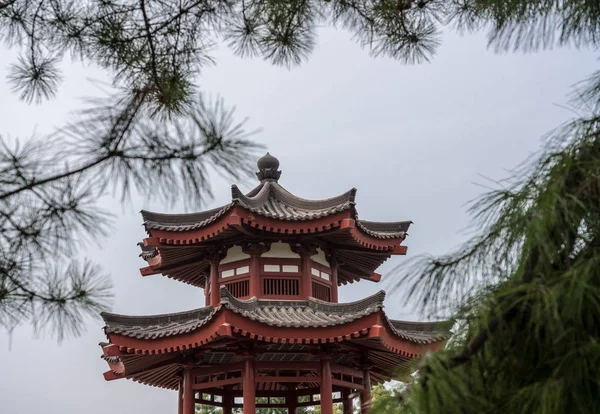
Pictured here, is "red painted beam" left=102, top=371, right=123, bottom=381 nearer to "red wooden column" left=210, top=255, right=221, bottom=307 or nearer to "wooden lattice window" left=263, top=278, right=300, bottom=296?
"red wooden column" left=210, top=255, right=221, bottom=307

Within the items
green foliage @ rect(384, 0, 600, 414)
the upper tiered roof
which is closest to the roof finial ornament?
the upper tiered roof

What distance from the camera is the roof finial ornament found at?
12.7 m

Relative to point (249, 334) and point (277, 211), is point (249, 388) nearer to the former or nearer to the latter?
point (249, 334)

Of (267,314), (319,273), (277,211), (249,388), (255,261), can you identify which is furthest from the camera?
(319,273)

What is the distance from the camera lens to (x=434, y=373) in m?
2.00

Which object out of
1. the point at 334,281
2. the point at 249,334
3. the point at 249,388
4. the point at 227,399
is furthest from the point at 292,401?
the point at 249,334

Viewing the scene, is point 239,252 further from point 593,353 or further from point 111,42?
point 593,353

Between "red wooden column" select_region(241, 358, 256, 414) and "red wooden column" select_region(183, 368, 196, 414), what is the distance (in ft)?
3.35

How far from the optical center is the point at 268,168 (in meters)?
12.8

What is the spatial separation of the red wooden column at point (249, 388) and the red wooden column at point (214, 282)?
138 centimetres

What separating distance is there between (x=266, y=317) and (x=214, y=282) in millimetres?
1575

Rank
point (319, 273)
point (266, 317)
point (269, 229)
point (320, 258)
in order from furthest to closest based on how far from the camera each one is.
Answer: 1. point (320, 258)
2. point (319, 273)
3. point (269, 229)
4. point (266, 317)

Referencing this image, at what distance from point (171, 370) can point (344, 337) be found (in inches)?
138

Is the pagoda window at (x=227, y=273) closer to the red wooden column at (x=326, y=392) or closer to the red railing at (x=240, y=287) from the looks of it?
the red railing at (x=240, y=287)
